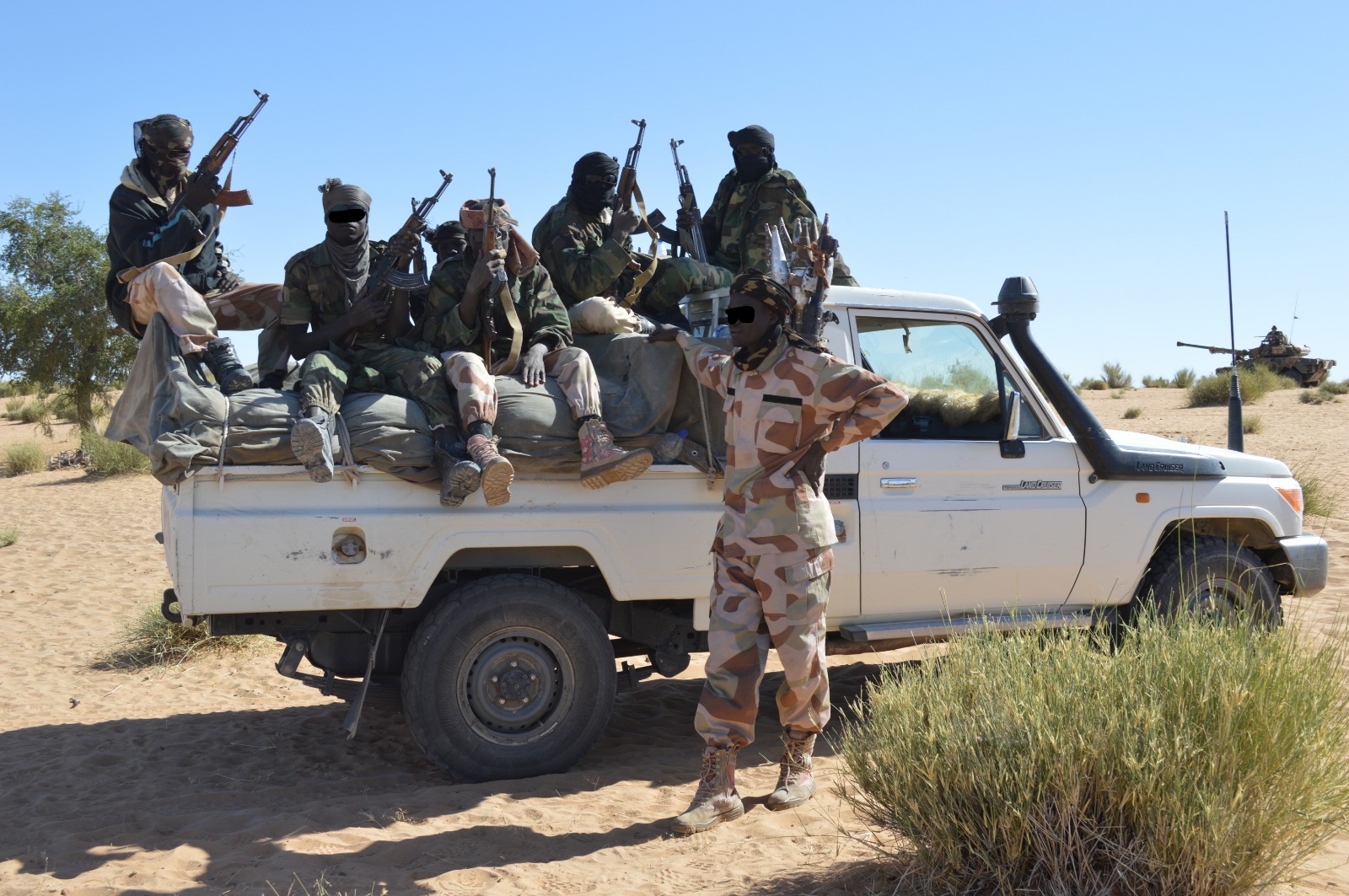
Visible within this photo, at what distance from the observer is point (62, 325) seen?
75.3 ft

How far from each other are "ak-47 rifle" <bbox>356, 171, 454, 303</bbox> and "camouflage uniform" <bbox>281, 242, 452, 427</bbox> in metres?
0.14

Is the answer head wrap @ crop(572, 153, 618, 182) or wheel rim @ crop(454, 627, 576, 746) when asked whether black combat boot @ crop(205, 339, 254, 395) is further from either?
head wrap @ crop(572, 153, 618, 182)

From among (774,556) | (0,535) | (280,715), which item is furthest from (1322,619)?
(0,535)

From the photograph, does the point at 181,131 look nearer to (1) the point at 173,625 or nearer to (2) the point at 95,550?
(1) the point at 173,625

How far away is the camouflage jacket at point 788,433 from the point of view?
14.8 feet

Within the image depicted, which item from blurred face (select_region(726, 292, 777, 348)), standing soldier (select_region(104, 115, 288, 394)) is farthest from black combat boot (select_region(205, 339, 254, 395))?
blurred face (select_region(726, 292, 777, 348))

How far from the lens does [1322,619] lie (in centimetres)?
869

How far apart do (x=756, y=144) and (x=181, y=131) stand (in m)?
3.57

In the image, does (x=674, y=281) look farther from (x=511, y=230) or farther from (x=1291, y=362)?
(x=1291, y=362)

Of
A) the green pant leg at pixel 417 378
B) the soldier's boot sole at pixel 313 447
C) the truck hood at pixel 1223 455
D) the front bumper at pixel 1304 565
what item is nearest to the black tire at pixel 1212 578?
the front bumper at pixel 1304 565

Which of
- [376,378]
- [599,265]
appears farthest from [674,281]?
[376,378]

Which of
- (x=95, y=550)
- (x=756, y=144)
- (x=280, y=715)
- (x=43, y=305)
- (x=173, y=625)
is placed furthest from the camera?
(x=43, y=305)

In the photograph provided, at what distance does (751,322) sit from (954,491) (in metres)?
1.64

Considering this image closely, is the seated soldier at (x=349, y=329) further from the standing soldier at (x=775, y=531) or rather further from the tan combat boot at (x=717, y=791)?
the tan combat boot at (x=717, y=791)
